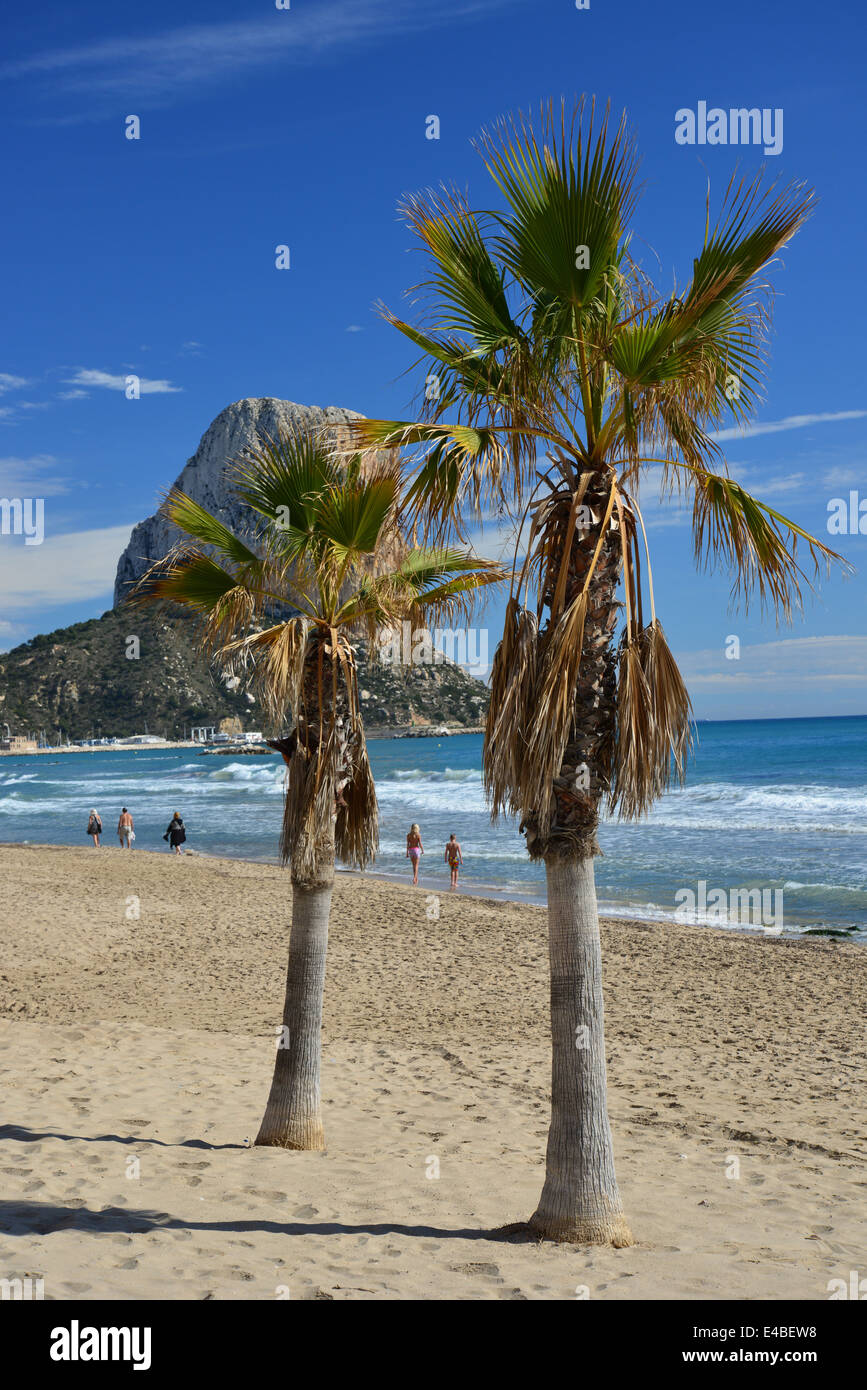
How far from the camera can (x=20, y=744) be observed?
139 metres

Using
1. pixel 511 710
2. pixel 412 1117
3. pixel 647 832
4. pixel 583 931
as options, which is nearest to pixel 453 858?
pixel 647 832

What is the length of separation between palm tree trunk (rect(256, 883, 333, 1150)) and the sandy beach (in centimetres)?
21

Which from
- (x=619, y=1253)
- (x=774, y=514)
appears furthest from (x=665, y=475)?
(x=619, y=1253)

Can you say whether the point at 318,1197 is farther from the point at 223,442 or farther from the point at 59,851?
the point at 223,442

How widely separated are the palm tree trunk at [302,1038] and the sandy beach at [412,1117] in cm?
21

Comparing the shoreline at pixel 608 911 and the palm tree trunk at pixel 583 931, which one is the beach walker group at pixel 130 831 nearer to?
the shoreline at pixel 608 911

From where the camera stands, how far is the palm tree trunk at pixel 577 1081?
16.7ft

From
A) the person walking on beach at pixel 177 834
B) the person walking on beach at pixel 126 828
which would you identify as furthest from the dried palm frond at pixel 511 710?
the person walking on beach at pixel 126 828

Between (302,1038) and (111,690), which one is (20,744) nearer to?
(111,690)

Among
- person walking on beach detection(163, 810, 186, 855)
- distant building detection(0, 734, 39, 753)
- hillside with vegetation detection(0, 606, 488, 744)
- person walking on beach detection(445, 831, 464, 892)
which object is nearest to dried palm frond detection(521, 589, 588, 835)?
person walking on beach detection(445, 831, 464, 892)

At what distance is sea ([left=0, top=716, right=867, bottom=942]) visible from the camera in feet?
71.1

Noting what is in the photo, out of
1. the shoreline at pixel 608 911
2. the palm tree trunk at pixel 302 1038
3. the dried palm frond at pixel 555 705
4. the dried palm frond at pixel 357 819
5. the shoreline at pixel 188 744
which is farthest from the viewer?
the shoreline at pixel 188 744

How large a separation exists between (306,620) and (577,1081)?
11.1ft
